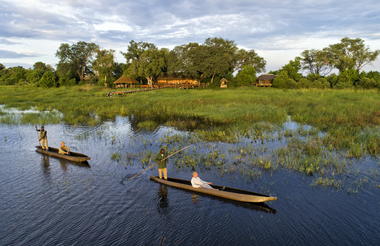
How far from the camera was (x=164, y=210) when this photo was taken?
1176 centimetres

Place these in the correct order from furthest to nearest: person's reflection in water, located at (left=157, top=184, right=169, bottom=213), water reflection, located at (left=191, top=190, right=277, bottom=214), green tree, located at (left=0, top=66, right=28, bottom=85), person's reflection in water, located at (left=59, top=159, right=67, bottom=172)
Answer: green tree, located at (left=0, top=66, right=28, bottom=85), person's reflection in water, located at (left=59, top=159, right=67, bottom=172), person's reflection in water, located at (left=157, top=184, right=169, bottom=213), water reflection, located at (left=191, top=190, right=277, bottom=214)

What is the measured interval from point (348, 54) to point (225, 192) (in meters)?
93.1

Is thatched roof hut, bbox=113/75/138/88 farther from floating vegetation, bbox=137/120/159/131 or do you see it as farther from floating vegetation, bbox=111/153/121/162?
floating vegetation, bbox=111/153/121/162

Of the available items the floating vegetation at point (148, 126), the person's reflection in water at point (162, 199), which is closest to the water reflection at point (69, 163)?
the person's reflection in water at point (162, 199)

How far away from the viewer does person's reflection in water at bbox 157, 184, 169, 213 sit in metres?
11.9

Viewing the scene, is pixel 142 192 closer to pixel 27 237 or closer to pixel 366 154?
pixel 27 237

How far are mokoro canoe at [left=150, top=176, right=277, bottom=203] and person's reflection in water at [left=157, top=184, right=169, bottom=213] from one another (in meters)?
0.34

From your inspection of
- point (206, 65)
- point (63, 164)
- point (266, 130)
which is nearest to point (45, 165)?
point (63, 164)

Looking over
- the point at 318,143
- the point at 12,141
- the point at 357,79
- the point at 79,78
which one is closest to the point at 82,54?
the point at 79,78

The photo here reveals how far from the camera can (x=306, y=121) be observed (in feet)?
96.8

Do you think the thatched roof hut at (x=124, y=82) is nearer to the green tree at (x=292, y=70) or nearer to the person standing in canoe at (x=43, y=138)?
the green tree at (x=292, y=70)

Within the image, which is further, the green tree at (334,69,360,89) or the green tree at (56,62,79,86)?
the green tree at (56,62,79,86)

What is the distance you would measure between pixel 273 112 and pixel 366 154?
52.9 ft

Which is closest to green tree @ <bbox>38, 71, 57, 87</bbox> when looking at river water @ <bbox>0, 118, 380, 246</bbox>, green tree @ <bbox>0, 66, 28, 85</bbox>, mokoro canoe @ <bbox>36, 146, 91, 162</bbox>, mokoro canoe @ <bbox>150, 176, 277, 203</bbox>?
green tree @ <bbox>0, 66, 28, 85</bbox>
